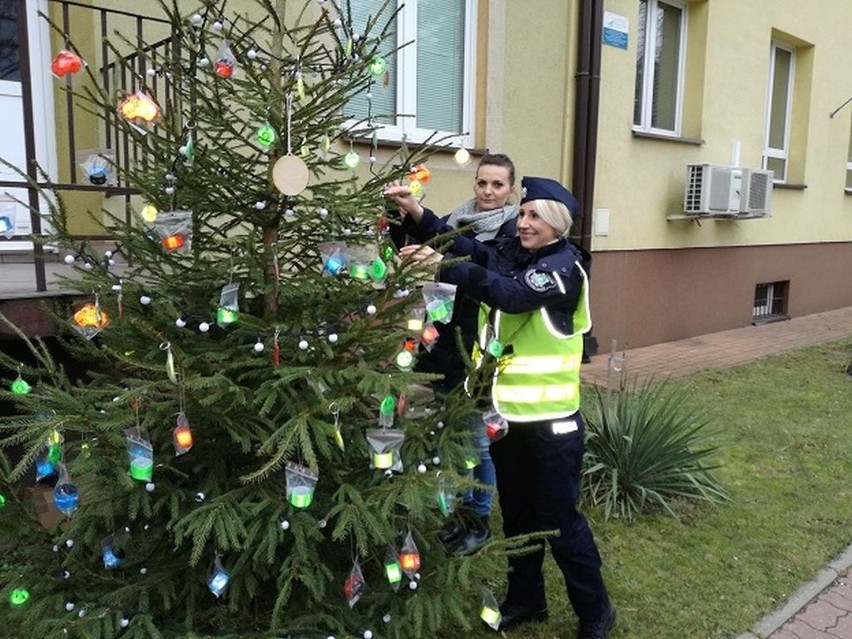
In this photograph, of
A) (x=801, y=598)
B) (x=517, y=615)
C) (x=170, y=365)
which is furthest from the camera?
(x=801, y=598)

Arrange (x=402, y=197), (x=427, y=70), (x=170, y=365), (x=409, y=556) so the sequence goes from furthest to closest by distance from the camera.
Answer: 1. (x=427, y=70)
2. (x=402, y=197)
3. (x=409, y=556)
4. (x=170, y=365)

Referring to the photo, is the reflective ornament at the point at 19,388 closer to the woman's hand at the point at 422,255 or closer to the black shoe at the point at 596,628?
the woman's hand at the point at 422,255

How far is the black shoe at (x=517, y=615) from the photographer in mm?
3174

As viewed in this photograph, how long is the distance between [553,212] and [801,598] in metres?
2.22

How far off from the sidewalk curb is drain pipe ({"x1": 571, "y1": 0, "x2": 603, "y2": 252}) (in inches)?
163

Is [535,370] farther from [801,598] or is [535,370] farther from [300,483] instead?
[801,598]

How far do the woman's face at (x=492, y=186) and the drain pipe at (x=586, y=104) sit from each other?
4.09m

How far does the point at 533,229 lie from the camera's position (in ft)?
9.36

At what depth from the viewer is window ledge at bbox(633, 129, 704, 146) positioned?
8430 millimetres

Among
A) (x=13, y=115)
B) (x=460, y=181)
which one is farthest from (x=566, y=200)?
(x=13, y=115)

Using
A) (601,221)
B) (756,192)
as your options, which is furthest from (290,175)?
(756,192)

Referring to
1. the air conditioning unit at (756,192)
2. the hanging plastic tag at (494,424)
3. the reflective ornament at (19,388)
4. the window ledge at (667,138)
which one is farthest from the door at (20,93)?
the air conditioning unit at (756,192)

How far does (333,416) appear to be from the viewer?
2371mm

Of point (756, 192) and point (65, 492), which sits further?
point (756, 192)
